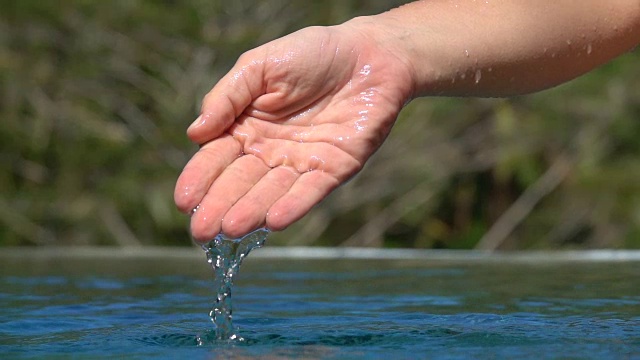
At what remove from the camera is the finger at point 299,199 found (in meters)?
2.35

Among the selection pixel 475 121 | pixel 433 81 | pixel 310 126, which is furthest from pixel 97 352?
pixel 475 121

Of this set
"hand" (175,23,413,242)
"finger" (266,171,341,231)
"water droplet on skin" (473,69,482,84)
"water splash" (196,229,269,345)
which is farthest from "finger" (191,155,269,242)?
"water droplet on skin" (473,69,482,84)

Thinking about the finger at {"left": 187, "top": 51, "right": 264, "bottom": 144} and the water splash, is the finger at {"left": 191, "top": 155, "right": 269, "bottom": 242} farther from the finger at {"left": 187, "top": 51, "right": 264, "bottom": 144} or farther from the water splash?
the water splash

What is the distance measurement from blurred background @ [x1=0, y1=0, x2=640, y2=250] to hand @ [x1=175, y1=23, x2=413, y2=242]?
5313 millimetres

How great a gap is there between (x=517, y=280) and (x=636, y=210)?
3595 millimetres

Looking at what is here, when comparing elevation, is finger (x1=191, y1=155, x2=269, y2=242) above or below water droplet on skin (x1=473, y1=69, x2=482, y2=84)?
below

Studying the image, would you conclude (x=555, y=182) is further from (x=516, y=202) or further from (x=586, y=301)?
(x=586, y=301)

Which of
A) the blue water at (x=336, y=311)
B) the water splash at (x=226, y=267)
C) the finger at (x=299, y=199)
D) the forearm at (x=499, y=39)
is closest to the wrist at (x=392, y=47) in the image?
the forearm at (x=499, y=39)

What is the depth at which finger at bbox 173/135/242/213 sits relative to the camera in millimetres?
2412

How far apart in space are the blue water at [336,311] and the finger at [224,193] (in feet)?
0.89

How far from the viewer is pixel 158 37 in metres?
9.08

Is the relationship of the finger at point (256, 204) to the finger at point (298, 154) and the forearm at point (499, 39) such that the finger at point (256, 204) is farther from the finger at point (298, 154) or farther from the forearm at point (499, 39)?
the forearm at point (499, 39)

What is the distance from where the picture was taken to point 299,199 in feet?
7.76

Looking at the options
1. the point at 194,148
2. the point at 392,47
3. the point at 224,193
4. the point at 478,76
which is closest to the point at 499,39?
the point at 478,76
